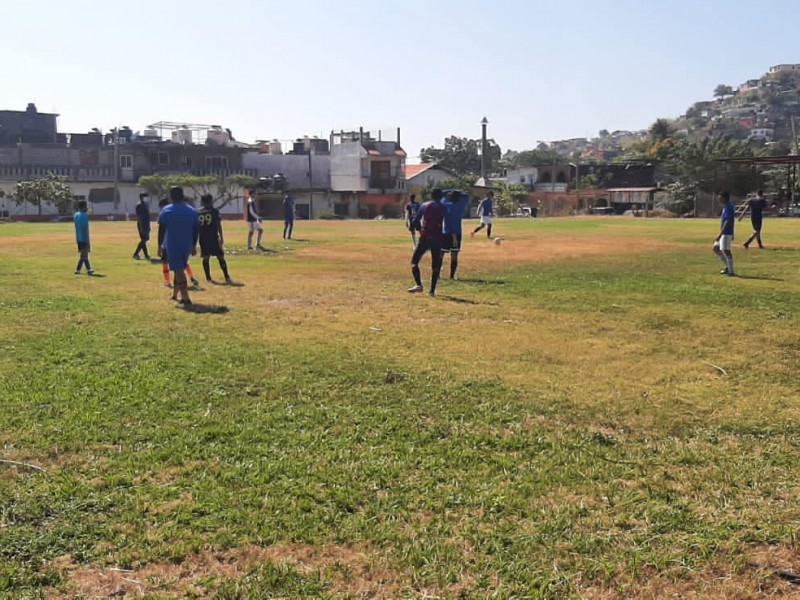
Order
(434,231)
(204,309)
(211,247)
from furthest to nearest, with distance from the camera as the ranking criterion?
(211,247) < (434,231) < (204,309)

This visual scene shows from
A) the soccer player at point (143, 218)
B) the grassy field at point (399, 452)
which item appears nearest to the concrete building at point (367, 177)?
the soccer player at point (143, 218)

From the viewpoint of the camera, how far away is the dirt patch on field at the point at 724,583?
12.5ft

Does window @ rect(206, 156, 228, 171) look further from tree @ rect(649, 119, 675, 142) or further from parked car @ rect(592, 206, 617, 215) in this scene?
tree @ rect(649, 119, 675, 142)

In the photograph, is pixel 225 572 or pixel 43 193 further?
pixel 43 193

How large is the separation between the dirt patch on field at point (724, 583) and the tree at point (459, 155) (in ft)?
359

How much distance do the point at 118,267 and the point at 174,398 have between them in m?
13.9

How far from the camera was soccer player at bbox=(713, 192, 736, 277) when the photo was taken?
54.9 feet

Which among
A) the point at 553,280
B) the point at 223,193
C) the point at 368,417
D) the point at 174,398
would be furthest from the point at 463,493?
the point at 223,193

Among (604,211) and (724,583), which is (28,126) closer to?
(604,211)

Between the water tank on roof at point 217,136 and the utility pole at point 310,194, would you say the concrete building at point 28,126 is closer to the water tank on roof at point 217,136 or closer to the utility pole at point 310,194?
the water tank on roof at point 217,136

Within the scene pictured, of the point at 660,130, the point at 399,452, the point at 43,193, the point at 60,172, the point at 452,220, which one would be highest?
the point at 660,130

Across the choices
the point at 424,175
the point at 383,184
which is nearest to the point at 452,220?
the point at 383,184

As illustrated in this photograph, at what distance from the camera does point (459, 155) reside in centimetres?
11356

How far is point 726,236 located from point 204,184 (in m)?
58.1
